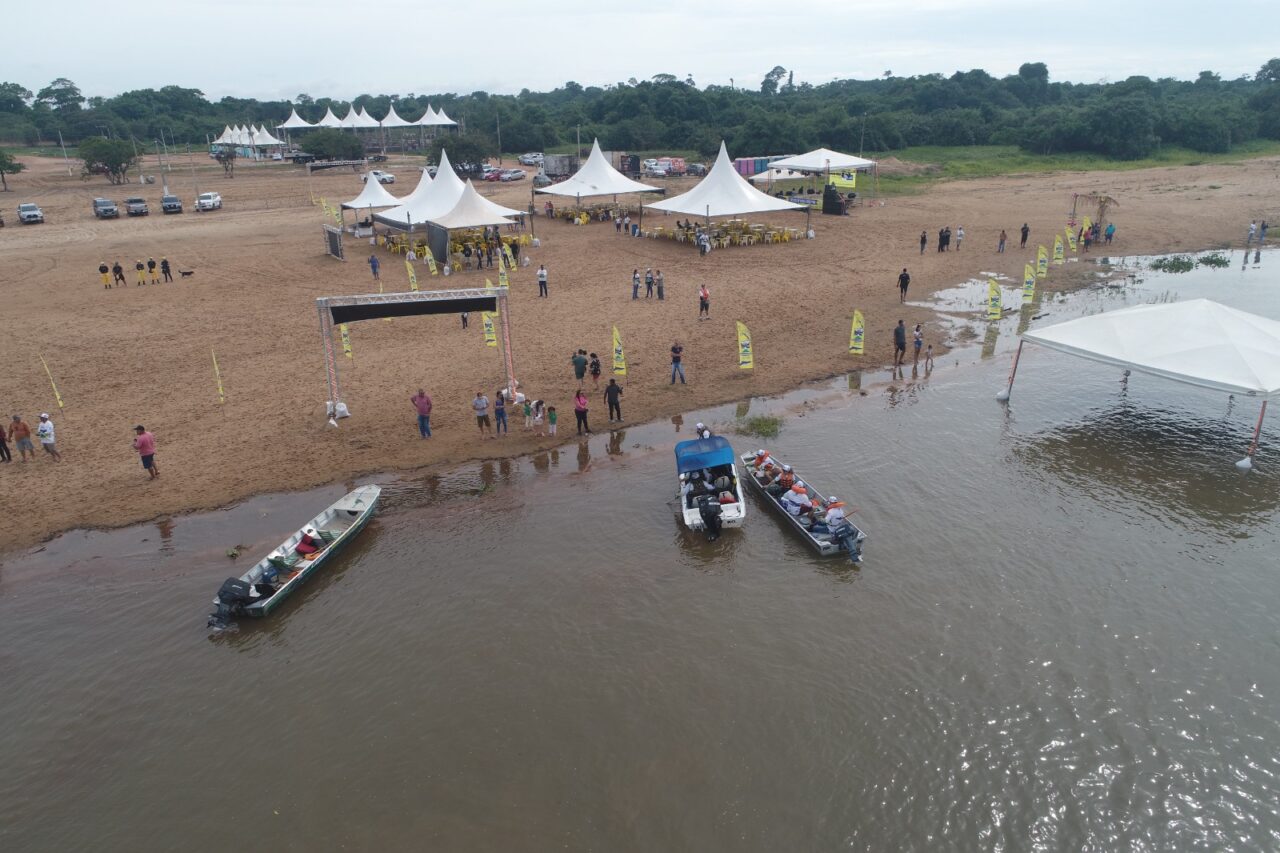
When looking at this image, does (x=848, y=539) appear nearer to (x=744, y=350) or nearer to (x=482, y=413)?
(x=482, y=413)

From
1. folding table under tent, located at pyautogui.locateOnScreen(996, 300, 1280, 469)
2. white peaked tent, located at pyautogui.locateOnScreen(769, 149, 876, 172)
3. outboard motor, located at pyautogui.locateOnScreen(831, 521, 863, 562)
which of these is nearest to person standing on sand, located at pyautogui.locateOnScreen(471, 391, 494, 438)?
outboard motor, located at pyautogui.locateOnScreen(831, 521, 863, 562)

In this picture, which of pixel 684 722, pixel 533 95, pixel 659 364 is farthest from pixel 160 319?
pixel 533 95

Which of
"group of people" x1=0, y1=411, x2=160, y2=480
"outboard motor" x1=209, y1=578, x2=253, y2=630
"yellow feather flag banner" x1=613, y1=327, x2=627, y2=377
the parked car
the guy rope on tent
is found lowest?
"outboard motor" x1=209, y1=578, x2=253, y2=630

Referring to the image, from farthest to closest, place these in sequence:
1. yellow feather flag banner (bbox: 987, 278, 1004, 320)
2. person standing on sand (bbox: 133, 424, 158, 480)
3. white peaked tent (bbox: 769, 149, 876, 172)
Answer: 1. white peaked tent (bbox: 769, 149, 876, 172)
2. yellow feather flag banner (bbox: 987, 278, 1004, 320)
3. person standing on sand (bbox: 133, 424, 158, 480)

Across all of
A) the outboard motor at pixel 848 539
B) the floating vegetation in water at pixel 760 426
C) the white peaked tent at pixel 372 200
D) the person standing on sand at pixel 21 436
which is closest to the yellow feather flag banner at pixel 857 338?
the floating vegetation in water at pixel 760 426

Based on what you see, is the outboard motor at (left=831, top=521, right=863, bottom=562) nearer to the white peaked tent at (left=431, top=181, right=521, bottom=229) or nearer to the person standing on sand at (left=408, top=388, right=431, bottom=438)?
the person standing on sand at (left=408, top=388, right=431, bottom=438)

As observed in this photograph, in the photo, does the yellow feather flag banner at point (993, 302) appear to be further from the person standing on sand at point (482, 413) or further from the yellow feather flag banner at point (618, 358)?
the person standing on sand at point (482, 413)
